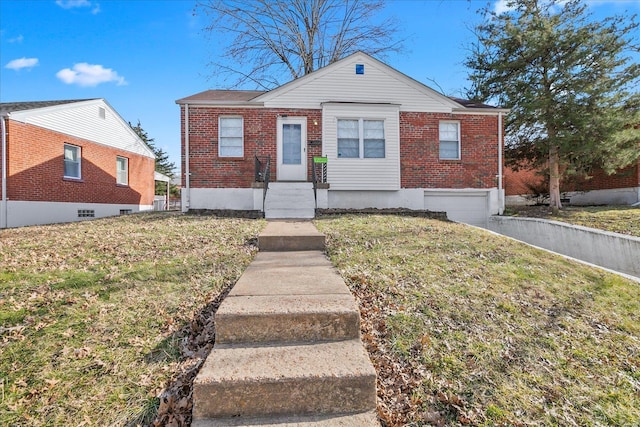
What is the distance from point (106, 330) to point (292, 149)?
869 cm

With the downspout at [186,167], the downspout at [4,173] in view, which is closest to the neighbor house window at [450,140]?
the downspout at [186,167]

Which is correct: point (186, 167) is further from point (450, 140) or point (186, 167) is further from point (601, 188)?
point (601, 188)

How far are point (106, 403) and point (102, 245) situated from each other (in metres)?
3.90

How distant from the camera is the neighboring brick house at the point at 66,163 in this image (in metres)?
10.9

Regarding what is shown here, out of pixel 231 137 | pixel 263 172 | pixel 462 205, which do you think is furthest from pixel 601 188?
pixel 231 137

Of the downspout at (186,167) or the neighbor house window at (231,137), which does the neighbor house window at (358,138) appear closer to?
the neighbor house window at (231,137)

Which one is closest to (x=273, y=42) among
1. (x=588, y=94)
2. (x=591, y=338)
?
(x=588, y=94)

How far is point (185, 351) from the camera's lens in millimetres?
2668

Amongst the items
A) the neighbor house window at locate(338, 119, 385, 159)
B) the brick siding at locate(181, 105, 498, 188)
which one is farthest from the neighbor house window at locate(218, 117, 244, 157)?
the neighbor house window at locate(338, 119, 385, 159)

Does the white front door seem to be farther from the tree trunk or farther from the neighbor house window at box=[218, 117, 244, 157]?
the tree trunk

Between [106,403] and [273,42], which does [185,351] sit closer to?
[106,403]

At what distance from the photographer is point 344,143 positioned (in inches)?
426

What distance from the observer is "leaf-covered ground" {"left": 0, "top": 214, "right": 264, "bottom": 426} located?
2.19m

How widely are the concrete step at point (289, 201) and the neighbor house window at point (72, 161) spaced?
354 inches
